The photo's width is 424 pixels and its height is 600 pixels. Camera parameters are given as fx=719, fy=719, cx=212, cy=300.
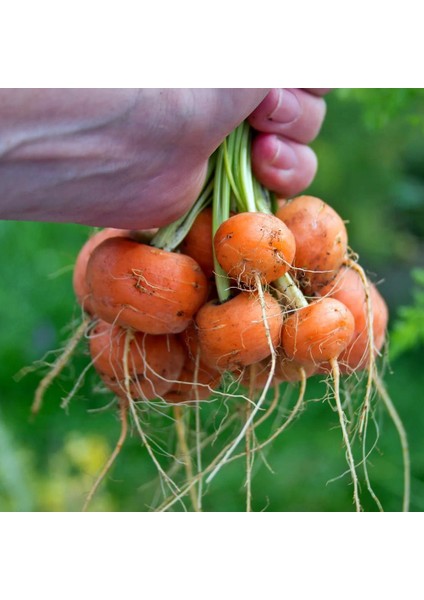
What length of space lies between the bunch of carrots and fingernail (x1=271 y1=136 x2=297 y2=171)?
52 millimetres

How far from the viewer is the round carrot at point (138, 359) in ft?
4.11

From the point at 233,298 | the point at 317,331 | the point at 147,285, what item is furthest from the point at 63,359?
the point at 317,331

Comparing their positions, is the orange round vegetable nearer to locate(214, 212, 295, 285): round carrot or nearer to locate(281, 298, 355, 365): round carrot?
locate(214, 212, 295, 285): round carrot

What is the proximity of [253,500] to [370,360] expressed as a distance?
1.27 meters

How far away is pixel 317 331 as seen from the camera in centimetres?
113

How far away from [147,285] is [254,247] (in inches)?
7.6

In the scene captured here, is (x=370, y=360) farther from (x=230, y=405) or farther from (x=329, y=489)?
(x=329, y=489)

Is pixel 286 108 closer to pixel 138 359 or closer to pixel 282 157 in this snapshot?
pixel 282 157

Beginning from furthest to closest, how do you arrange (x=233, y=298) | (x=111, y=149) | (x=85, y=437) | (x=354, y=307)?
1. (x=85, y=437)
2. (x=354, y=307)
3. (x=233, y=298)
4. (x=111, y=149)

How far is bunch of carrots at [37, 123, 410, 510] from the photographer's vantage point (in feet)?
3.72

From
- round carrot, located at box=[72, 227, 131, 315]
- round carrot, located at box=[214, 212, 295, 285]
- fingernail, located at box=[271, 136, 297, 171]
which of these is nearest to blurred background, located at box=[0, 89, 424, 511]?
round carrot, located at box=[72, 227, 131, 315]

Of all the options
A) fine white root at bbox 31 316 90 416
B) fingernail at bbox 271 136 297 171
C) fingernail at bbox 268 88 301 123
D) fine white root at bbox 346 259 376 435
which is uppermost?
fingernail at bbox 268 88 301 123

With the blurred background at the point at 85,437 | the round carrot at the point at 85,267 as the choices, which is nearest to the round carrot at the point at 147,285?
the round carrot at the point at 85,267

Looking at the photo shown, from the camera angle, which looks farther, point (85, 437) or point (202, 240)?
point (85, 437)
